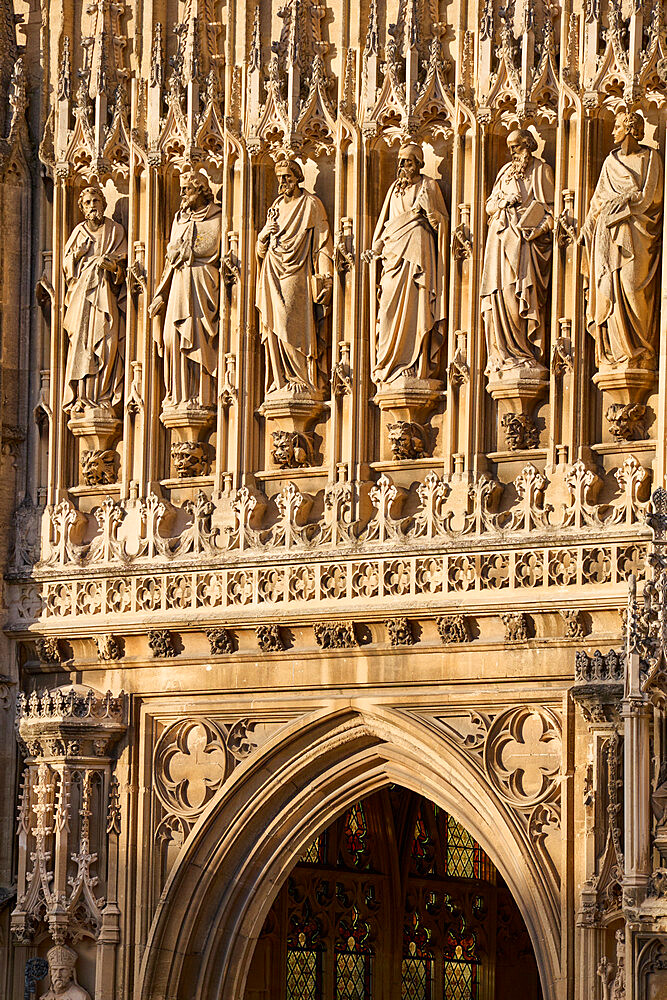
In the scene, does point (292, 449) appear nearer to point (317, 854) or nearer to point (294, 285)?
point (294, 285)

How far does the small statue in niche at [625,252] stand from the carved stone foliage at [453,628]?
2080 mm

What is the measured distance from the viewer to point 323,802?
2036 centimetres

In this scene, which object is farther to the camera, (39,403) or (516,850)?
(39,403)

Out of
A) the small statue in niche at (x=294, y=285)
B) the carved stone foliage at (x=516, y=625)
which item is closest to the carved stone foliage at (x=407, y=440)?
the small statue in niche at (x=294, y=285)

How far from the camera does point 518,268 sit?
63.8 feet

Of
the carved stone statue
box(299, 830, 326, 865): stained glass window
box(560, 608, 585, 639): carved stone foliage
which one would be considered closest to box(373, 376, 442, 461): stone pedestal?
box(560, 608, 585, 639): carved stone foliage

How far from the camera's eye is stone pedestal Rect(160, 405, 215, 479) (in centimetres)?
2091

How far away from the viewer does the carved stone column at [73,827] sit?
20.7m

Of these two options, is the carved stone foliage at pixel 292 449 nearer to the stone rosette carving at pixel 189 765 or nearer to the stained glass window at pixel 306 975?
the stone rosette carving at pixel 189 765

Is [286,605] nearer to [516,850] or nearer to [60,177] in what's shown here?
[516,850]

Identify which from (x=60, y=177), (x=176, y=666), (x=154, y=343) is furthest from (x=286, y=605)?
(x=60, y=177)

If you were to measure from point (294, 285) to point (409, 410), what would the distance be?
4.64ft

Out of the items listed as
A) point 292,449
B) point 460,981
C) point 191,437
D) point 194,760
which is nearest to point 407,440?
point 292,449

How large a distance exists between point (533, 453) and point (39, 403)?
14.6ft
